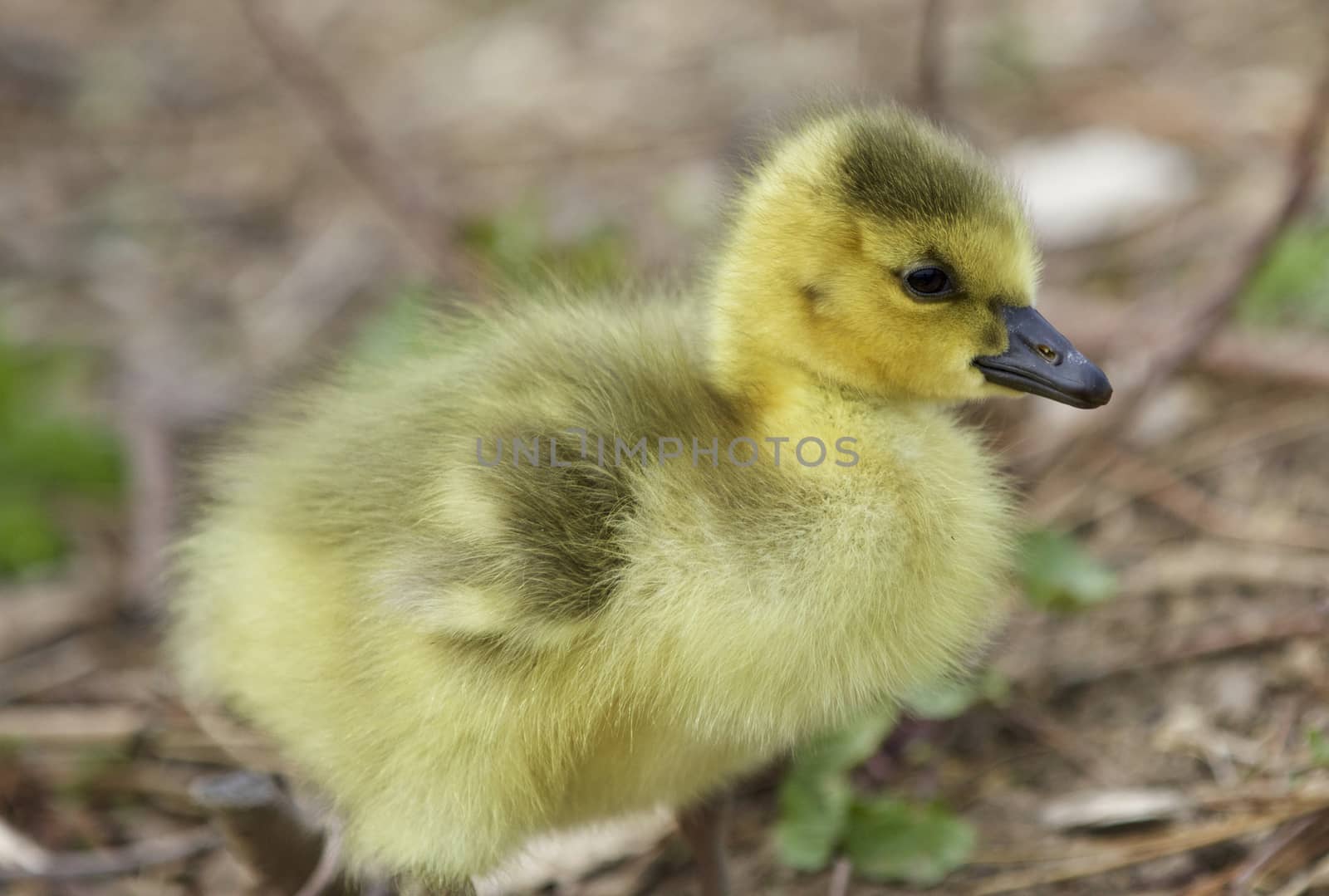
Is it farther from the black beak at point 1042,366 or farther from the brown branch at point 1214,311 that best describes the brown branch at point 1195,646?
the black beak at point 1042,366

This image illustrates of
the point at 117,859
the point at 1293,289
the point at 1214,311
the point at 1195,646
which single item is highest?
the point at 1293,289

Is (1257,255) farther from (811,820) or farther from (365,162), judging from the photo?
(365,162)

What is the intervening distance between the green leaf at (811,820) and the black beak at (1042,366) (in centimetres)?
59

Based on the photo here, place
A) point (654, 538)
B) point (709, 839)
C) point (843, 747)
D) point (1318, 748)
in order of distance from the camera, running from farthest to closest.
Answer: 1. point (843, 747)
2. point (709, 839)
3. point (1318, 748)
4. point (654, 538)

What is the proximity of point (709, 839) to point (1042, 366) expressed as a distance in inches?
26.8

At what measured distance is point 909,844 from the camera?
161cm

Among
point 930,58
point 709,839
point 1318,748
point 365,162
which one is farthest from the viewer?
point 365,162

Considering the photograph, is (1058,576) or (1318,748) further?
(1058,576)

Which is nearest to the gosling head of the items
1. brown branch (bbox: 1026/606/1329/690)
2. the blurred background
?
the blurred background

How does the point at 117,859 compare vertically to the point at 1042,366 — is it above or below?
below

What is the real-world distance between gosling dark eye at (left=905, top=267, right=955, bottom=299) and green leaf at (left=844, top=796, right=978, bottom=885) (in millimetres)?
656

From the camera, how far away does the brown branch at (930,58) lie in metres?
2.19

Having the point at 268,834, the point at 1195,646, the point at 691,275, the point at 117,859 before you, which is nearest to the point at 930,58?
the point at 691,275

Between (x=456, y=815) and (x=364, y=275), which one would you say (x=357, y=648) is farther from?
(x=364, y=275)
